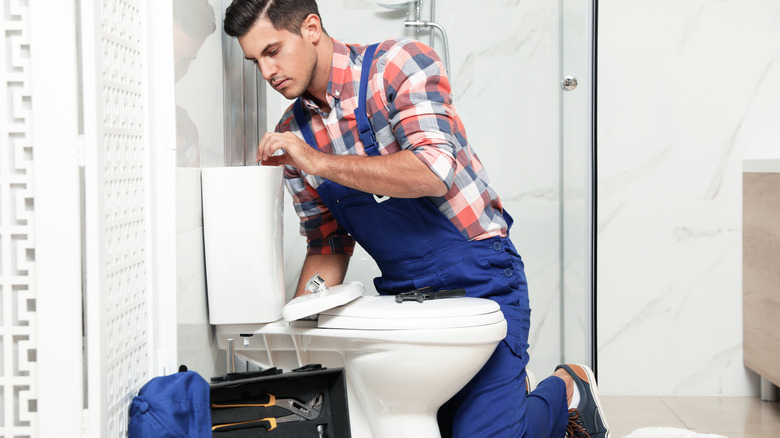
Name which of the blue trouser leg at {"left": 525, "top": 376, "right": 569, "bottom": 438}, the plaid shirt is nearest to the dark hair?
the plaid shirt

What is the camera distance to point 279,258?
1.53m

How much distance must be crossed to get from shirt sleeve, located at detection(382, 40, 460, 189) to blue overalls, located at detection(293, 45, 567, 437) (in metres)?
0.08

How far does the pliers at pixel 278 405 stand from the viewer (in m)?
1.27

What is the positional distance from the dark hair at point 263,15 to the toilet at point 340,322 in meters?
0.30

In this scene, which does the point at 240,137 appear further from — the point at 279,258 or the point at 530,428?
the point at 530,428

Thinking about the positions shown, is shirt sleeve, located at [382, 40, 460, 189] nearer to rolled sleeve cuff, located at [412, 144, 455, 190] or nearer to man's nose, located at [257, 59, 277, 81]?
rolled sleeve cuff, located at [412, 144, 455, 190]

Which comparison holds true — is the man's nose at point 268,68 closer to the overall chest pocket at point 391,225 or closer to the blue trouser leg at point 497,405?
the overall chest pocket at point 391,225

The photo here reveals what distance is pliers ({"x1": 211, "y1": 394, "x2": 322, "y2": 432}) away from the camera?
1.27 m

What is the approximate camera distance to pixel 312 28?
→ 1557mm

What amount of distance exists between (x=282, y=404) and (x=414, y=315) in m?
0.29

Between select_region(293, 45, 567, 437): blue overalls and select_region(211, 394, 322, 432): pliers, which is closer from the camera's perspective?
→ select_region(211, 394, 322, 432): pliers

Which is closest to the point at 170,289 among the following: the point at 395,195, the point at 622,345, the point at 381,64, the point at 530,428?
the point at 395,195

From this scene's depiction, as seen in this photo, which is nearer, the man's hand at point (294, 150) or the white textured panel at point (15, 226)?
the white textured panel at point (15, 226)

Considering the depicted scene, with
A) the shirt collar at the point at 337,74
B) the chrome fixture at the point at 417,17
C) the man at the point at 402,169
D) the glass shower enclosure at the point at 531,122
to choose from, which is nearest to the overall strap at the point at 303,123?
the man at the point at 402,169
